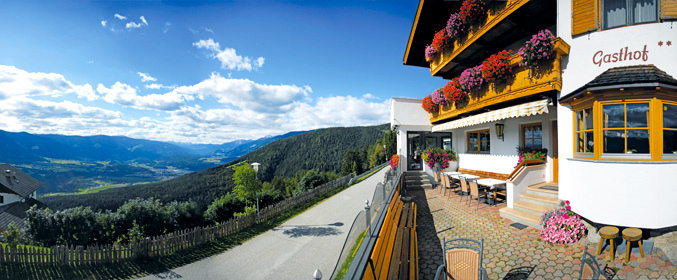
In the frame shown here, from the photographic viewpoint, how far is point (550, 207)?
7109 mm

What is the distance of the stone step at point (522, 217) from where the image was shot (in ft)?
21.9

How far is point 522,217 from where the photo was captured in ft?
23.2

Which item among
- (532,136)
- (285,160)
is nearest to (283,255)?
(532,136)

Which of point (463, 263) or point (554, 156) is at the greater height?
point (554, 156)

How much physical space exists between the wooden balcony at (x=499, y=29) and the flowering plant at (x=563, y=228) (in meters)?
6.46

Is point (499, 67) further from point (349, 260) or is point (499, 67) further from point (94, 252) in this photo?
point (94, 252)

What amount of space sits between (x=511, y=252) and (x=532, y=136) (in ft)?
22.4

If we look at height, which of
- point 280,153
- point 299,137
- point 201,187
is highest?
point 299,137

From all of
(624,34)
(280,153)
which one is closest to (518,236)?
(624,34)

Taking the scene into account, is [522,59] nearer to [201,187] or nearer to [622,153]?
[622,153]

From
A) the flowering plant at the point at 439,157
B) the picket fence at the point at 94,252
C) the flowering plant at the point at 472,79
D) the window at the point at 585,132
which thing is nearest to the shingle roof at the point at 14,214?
the picket fence at the point at 94,252

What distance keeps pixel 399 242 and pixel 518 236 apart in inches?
136

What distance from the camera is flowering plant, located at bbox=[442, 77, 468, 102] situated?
11242 millimetres

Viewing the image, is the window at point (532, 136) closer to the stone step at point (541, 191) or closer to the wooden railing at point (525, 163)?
the wooden railing at point (525, 163)
